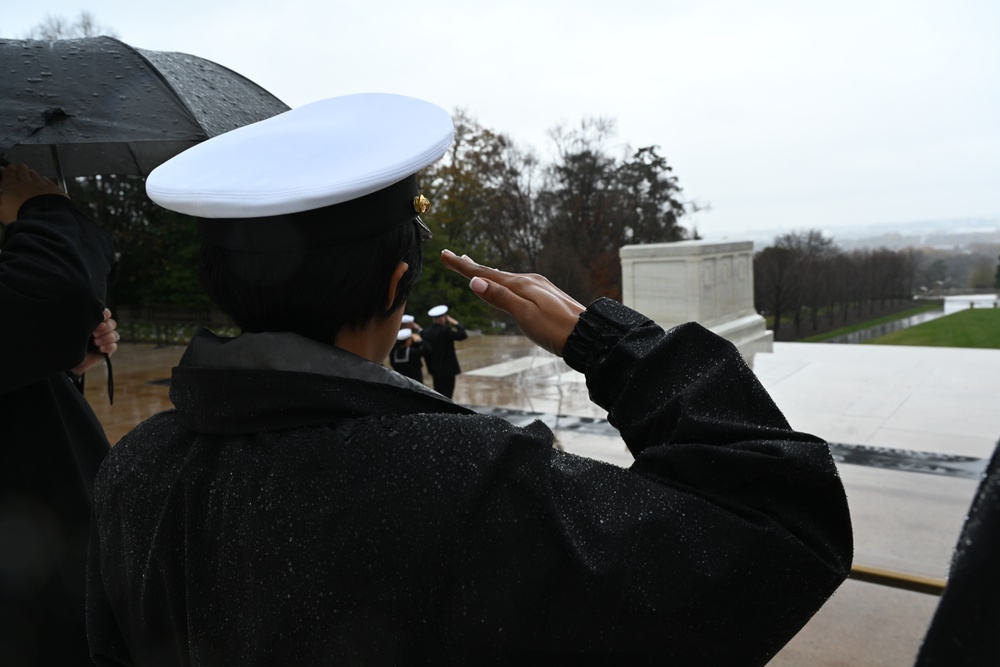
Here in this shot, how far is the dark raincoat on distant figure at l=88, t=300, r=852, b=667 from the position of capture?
2.90 ft

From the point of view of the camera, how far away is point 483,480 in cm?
88

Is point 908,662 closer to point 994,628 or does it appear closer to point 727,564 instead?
point 727,564

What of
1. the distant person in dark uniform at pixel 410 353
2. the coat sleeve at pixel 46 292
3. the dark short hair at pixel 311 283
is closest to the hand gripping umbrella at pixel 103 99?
the coat sleeve at pixel 46 292

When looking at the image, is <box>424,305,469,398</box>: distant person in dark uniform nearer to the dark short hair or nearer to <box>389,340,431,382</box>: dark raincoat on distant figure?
<box>389,340,431,382</box>: dark raincoat on distant figure

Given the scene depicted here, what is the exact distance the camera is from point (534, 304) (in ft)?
3.88

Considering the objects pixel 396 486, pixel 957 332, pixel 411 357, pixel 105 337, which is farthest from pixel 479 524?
pixel 957 332

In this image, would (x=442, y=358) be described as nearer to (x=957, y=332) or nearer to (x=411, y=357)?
(x=411, y=357)

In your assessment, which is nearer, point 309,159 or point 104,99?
point 309,159

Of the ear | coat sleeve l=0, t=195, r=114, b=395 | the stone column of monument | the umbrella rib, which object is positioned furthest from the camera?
the stone column of monument

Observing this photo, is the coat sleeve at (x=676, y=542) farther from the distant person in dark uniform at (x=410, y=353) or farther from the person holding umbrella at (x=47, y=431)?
the distant person in dark uniform at (x=410, y=353)

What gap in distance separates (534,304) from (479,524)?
0.41 metres

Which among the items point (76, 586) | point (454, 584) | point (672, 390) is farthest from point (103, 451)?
point (672, 390)

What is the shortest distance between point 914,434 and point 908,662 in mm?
5701

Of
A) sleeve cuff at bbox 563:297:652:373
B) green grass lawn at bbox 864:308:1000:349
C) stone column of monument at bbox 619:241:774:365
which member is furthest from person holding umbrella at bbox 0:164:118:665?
green grass lawn at bbox 864:308:1000:349
